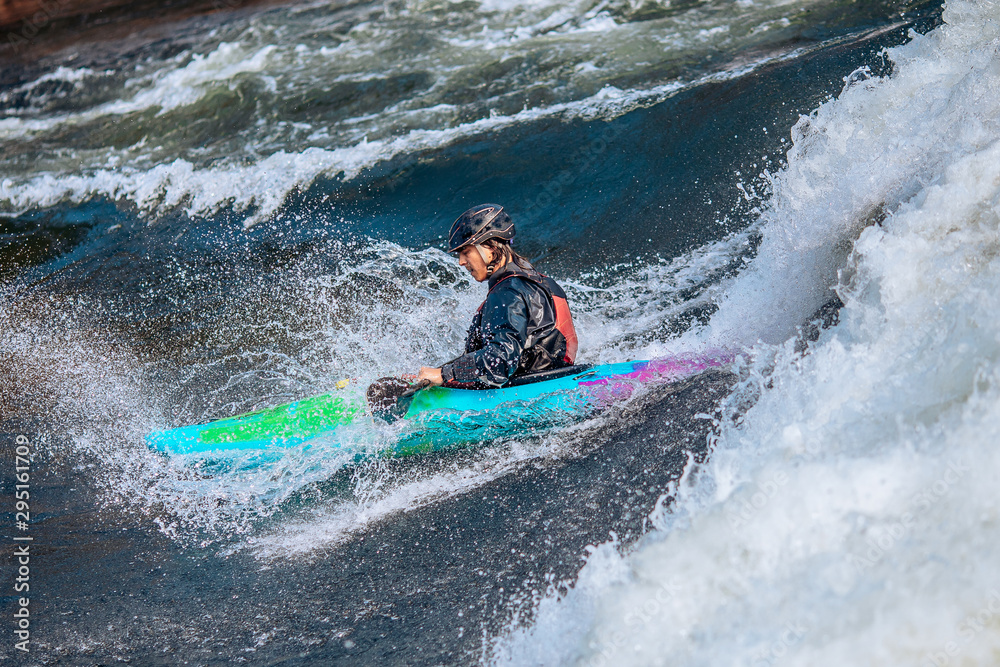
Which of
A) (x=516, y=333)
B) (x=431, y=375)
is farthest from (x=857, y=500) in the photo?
(x=431, y=375)

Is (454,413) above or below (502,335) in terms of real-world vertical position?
below

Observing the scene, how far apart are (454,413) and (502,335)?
0.56 metres

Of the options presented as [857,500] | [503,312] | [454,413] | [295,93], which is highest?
[295,93]

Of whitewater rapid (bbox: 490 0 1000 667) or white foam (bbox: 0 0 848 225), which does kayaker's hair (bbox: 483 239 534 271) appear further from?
white foam (bbox: 0 0 848 225)

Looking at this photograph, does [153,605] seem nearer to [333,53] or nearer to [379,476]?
[379,476]

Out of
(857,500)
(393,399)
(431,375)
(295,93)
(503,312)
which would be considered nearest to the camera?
(857,500)

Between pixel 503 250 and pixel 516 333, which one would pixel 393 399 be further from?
pixel 503 250

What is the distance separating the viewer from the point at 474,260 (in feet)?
13.0

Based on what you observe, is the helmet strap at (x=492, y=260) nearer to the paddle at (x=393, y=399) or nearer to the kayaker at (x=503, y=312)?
the kayaker at (x=503, y=312)

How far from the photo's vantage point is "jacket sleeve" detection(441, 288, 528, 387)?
385cm

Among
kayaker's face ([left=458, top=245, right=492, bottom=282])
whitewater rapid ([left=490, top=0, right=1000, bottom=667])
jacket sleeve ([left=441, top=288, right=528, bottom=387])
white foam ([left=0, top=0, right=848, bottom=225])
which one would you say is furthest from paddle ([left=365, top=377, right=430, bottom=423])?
white foam ([left=0, top=0, right=848, bottom=225])

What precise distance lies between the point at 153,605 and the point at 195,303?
289 cm

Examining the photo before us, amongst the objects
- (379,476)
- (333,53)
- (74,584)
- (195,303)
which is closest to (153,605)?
(74,584)

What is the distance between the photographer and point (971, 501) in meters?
2.76
